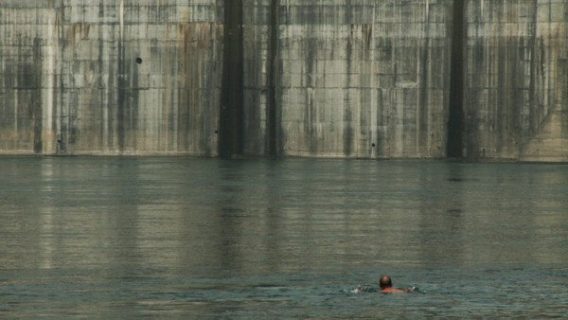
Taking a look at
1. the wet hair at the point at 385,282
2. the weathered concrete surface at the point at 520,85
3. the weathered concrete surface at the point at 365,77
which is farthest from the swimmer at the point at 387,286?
the weathered concrete surface at the point at 365,77

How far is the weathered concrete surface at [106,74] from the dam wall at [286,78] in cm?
5

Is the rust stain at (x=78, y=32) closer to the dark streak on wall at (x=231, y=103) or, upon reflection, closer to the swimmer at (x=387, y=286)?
the dark streak on wall at (x=231, y=103)

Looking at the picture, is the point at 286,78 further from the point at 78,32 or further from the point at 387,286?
the point at 387,286

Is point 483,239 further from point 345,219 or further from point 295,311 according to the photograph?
point 295,311

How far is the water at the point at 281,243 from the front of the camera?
30.9 m

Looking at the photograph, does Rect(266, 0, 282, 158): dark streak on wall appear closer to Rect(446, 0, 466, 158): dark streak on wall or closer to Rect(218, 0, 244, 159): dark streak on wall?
Rect(218, 0, 244, 159): dark streak on wall

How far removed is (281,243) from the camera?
134 feet

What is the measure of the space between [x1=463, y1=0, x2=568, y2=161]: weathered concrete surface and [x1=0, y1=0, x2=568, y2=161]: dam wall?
0.14 feet

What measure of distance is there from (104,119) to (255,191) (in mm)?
17410

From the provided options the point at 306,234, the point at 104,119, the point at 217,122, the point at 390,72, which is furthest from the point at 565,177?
the point at 306,234

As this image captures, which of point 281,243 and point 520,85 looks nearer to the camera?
point 281,243

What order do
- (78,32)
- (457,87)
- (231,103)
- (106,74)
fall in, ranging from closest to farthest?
(457,87), (231,103), (106,74), (78,32)

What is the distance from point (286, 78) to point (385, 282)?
142 feet

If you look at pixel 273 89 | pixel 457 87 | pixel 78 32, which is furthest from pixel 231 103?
pixel 457 87
